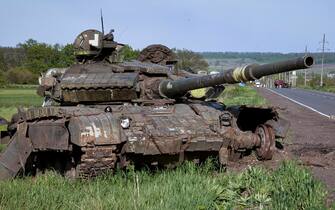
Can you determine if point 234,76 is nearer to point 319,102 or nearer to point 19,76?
point 319,102

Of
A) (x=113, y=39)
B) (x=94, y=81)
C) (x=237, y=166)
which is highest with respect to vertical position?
(x=113, y=39)

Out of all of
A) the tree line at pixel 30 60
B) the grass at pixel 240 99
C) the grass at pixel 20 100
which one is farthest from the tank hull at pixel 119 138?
the tree line at pixel 30 60

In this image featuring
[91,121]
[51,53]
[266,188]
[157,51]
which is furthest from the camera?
[51,53]

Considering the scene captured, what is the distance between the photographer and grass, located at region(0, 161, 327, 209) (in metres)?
7.05

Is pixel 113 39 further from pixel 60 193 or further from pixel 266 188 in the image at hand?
pixel 266 188

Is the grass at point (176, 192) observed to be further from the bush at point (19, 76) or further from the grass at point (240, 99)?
the bush at point (19, 76)

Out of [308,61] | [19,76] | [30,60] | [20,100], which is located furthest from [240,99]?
[19,76]

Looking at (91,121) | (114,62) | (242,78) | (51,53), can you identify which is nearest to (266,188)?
(242,78)

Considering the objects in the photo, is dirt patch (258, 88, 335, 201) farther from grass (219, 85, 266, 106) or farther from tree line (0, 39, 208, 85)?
tree line (0, 39, 208, 85)

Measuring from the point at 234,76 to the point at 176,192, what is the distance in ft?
8.39

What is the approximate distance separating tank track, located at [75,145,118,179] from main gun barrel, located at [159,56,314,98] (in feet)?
6.59

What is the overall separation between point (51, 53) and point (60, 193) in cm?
4593

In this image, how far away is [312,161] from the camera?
37.2 ft

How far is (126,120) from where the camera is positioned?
32.1 feet
